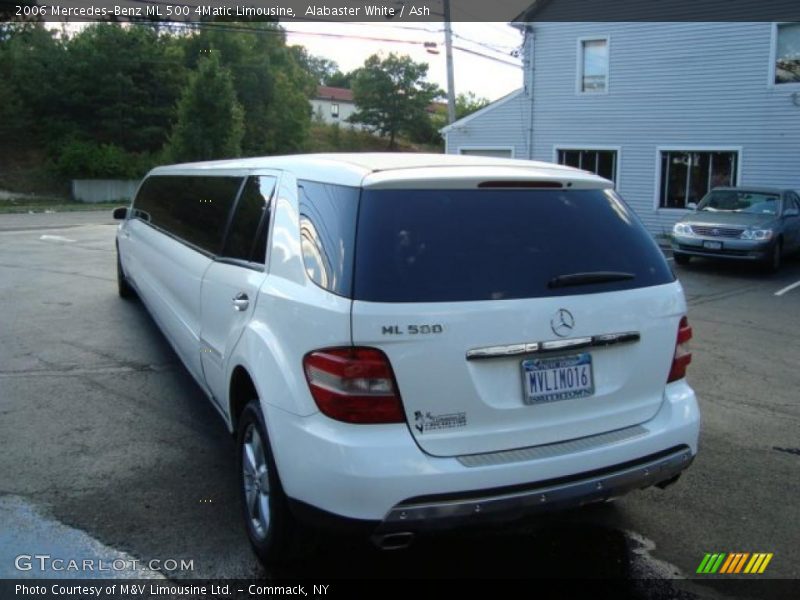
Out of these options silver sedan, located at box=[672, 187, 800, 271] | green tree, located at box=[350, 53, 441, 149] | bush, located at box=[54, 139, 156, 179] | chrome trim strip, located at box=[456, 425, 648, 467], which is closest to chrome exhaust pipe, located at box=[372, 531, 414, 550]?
chrome trim strip, located at box=[456, 425, 648, 467]

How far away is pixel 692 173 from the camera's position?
19328 millimetres

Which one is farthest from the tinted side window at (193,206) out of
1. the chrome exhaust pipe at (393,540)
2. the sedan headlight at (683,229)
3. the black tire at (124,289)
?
the sedan headlight at (683,229)

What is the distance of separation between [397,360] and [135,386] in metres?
3.92

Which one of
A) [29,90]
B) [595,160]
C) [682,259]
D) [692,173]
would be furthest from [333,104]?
[682,259]

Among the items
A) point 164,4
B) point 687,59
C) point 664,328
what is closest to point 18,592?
point 664,328

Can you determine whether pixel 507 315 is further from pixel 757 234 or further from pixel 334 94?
pixel 334 94

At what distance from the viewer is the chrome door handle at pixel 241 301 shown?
3.59m

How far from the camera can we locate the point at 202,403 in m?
5.57

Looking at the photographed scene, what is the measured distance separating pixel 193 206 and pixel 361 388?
3.40 m

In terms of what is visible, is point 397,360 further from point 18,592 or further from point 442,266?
point 18,592

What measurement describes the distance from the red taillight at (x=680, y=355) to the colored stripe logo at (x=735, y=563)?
0.86 meters

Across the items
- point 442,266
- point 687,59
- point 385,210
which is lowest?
point 442,266

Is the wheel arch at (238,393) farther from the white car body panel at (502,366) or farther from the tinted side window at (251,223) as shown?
the white car body panel at (502,366)

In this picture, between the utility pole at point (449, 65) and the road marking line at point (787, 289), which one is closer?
the road marking line at point (787, 289)
